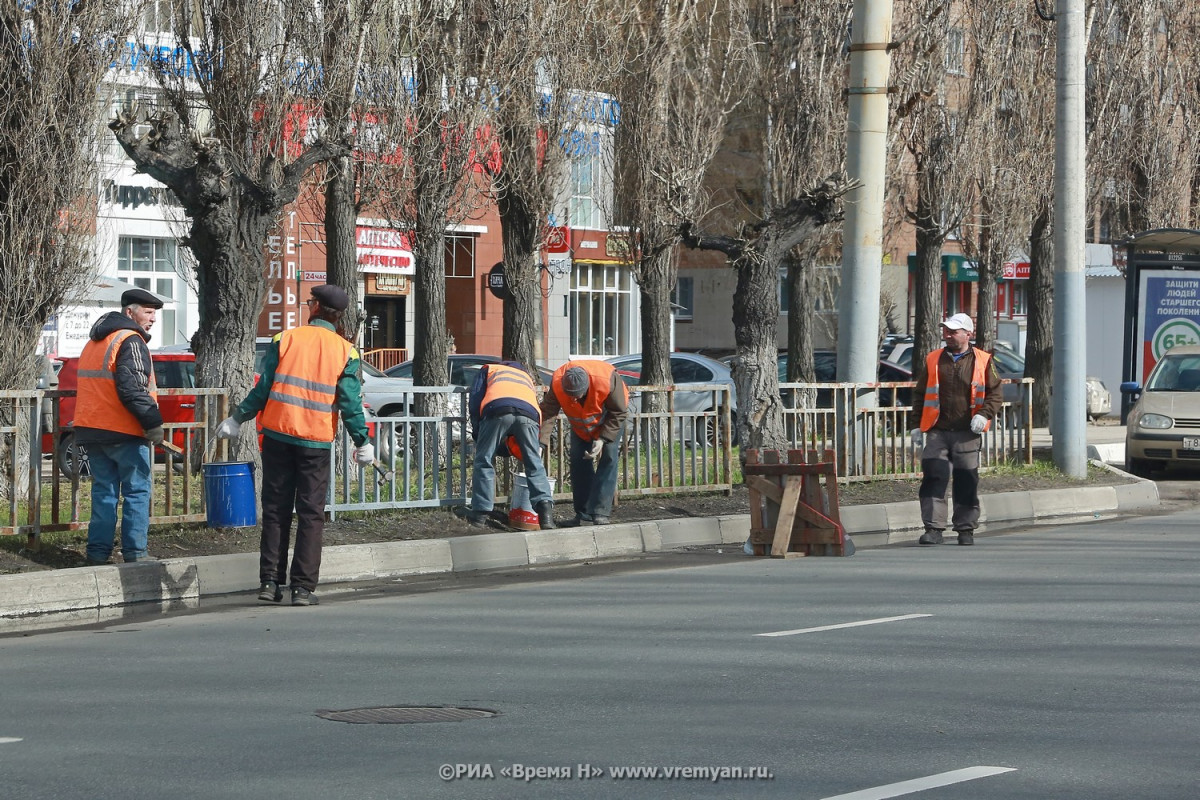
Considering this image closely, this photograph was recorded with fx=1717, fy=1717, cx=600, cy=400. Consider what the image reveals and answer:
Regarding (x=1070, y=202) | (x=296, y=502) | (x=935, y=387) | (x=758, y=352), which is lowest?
(x=296, y=502)

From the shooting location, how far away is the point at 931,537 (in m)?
13.9

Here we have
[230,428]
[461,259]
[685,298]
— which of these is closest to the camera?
[230,428]

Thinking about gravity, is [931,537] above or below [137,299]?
below

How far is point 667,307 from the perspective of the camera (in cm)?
2416

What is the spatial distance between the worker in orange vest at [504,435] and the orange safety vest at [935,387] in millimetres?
3150

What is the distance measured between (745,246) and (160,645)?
32.0ft

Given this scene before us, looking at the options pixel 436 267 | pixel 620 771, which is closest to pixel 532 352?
pixel 436 267

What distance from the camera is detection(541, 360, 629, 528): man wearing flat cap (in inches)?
538

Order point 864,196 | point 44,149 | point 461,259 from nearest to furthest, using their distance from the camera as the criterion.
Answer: point 44,149, point 864,196, point 461,259

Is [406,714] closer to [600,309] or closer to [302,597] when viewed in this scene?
[302,597]

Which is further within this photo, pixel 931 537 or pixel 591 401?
pixel 931 537

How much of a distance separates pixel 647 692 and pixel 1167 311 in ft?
64.5

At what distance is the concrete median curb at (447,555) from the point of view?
10227 millimetres

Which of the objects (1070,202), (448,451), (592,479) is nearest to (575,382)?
(592,479)
